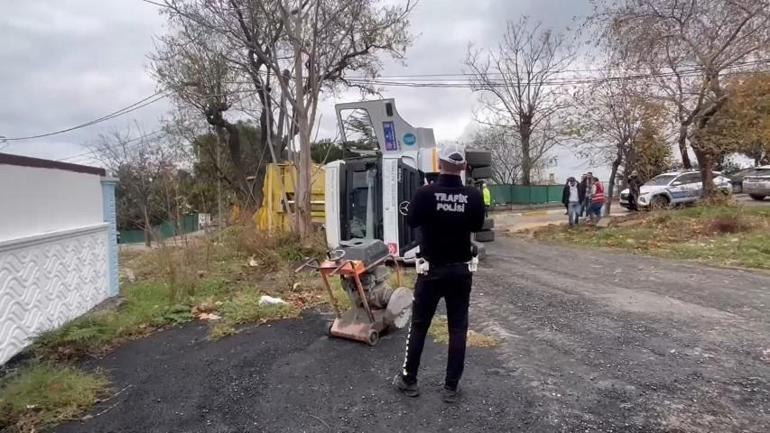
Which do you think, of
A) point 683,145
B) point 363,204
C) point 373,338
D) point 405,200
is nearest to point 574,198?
point 683,145

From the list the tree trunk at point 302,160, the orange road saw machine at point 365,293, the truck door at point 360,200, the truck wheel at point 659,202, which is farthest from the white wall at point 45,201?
the truck wheel at point 659,202

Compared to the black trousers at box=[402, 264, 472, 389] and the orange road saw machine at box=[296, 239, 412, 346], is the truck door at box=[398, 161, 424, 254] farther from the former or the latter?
the black trousers at box=[402, 264, 472, 389]

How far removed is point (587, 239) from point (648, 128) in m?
4.86

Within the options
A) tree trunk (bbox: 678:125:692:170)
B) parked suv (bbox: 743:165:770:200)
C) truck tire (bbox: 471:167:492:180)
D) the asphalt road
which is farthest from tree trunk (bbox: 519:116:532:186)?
the asphalt road

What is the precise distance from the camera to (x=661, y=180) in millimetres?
18234

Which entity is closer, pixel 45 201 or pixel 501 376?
pixel 501 376

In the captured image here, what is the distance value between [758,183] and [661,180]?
17.4 ft

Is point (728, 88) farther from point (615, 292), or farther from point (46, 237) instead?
point (46, 237)

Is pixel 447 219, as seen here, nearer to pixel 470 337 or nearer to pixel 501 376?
pixel 501 376

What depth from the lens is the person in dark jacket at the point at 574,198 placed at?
14963 mm

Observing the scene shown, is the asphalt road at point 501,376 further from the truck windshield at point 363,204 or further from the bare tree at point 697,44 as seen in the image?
the bare tree at point 697,44

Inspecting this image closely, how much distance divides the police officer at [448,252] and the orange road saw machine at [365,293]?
956 millimetres

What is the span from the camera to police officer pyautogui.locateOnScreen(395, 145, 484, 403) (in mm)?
3330

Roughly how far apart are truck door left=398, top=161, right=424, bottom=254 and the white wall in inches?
162
